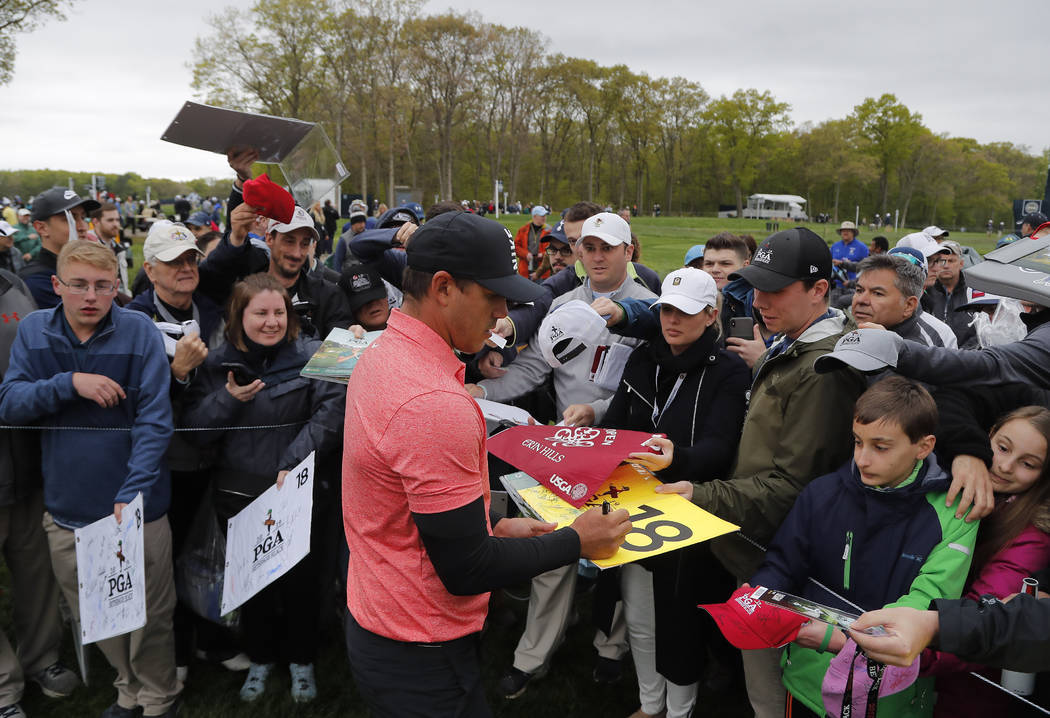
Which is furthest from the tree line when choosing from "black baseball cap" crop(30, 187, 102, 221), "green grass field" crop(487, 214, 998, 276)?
"black baseball cap" crop(30, 187, 102, 221)

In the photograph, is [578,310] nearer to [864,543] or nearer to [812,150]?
[864,543]

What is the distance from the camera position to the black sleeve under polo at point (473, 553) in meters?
1.79

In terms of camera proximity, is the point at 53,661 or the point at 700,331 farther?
the point at 53,661

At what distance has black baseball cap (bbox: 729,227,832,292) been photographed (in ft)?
9.75

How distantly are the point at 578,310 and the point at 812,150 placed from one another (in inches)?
3045

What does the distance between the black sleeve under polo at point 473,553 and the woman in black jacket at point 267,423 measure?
220cm

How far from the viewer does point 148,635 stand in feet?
12.3

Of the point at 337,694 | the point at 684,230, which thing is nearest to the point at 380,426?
the point at 337,694

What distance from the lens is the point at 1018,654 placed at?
6.76ft

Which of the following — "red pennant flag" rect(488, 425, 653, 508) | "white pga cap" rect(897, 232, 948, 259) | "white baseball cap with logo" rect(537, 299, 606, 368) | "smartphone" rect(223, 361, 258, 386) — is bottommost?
"red pennant flag" rect(488, 425, 653, 508)

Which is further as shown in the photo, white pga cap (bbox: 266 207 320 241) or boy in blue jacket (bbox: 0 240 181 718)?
white pga cap (bbox: 266 207 320 241)

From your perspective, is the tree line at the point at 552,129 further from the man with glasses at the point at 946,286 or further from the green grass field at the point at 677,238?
the man with glasses at the point at 946,286

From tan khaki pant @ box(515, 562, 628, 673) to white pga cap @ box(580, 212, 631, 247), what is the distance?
2.06m

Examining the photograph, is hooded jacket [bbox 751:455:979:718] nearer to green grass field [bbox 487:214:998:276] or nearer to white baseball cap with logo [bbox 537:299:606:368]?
white baseball cap with logo [bbox 537:299:606:368]
